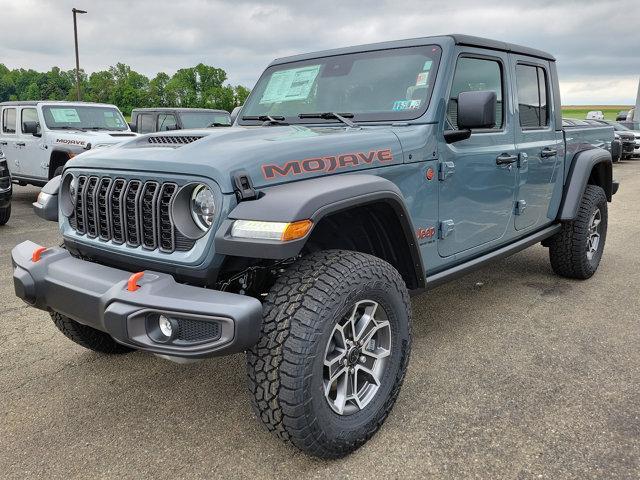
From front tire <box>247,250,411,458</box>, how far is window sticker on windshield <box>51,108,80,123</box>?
362 inches

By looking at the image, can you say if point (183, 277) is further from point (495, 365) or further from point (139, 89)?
point (139, 89)

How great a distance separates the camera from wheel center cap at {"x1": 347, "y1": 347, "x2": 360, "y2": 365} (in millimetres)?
2391

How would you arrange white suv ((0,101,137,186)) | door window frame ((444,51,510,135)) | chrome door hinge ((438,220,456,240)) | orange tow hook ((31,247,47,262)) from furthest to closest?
white suv ((0,101,137,186)) < door window frame ((444,51,510,135)) < chrome door hinge ((438,220,456,240)) < orange tow hook ((31,247,47,262))

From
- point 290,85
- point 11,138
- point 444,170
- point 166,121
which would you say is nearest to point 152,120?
point 166,121

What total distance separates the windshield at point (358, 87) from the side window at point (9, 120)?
8.48 meters

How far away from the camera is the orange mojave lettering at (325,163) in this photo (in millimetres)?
2281

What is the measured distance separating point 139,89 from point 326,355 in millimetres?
63647

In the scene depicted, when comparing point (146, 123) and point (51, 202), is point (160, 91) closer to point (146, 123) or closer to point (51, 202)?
point (146, 123)

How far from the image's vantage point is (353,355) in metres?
2.41

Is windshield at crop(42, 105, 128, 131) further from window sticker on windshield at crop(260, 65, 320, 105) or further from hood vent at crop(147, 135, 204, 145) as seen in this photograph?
hood vent at crop(147, 135, 204, 145)

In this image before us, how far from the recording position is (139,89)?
60.2 metres

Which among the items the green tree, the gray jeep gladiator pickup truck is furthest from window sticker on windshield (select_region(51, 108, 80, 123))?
the green tree

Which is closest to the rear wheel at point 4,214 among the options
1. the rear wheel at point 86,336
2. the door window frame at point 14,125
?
the door window frame at point 14,125

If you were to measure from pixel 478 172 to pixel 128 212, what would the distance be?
204 cm
